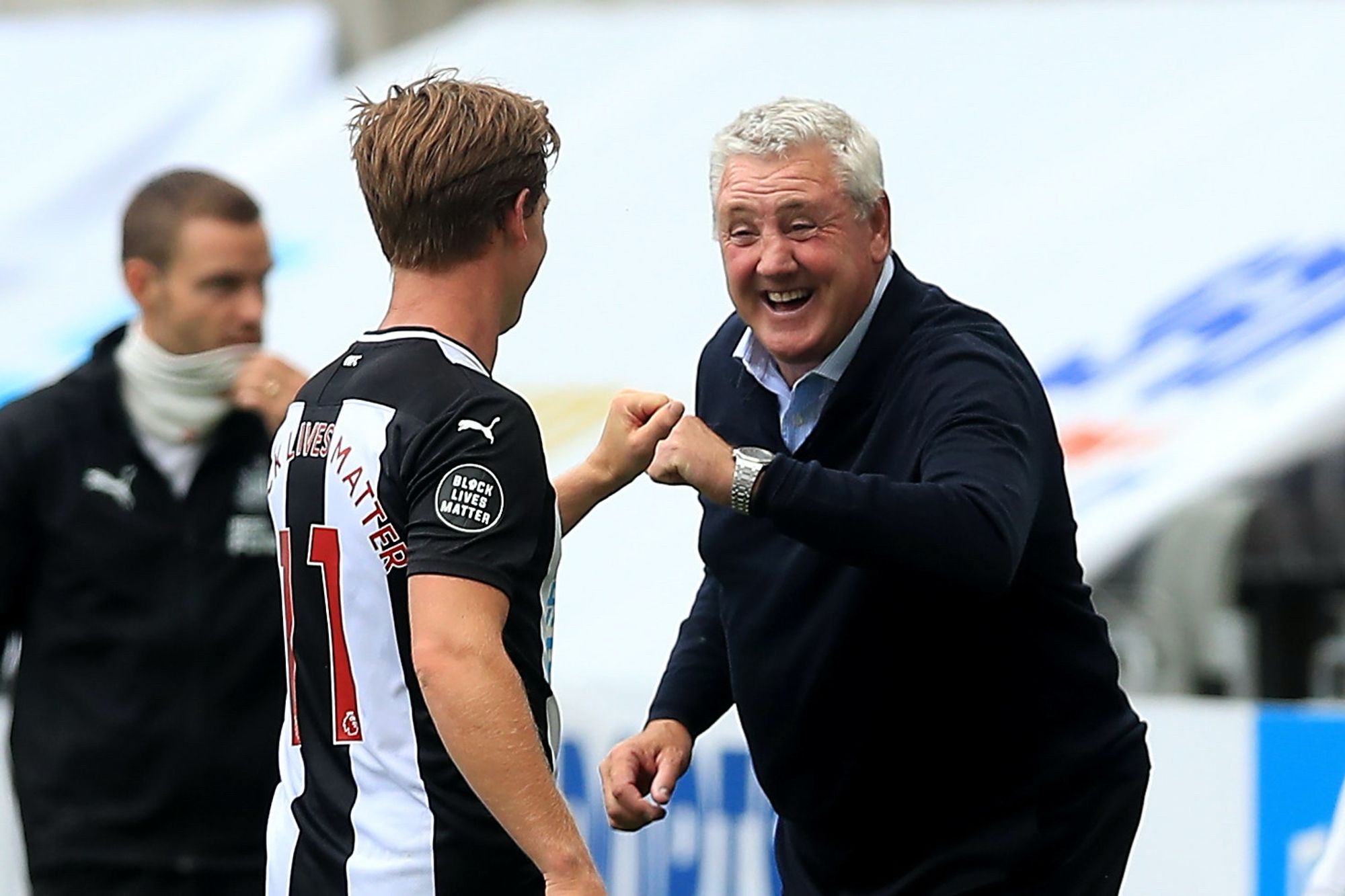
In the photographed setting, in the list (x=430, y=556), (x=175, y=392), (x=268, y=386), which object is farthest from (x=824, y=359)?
(x=175, y=392)

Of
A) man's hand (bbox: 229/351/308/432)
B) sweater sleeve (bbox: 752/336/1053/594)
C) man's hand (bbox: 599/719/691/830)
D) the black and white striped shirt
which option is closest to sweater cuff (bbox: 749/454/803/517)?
sweater sleeve (bbox: 752/336/1053/594)

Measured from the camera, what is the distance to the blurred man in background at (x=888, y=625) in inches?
137

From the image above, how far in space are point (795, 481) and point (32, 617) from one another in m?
1.85

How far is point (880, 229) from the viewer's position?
3.61 metres

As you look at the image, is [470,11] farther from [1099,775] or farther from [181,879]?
[1099,775]

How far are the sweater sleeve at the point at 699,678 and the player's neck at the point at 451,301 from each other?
0.90 metres

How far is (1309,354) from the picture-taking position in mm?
6594

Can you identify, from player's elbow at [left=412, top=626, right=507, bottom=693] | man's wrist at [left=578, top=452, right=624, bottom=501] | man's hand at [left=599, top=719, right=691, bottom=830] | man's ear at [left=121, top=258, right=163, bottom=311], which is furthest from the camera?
man's ear at [left=121, top=258, right=163, bottom=311]

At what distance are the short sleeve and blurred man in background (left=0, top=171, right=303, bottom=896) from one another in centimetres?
143

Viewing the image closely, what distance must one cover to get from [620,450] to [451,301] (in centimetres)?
42

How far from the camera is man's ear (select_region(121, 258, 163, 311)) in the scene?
4656 millimetres

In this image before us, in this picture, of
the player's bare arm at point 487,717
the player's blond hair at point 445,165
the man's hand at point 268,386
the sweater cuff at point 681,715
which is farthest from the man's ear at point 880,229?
the man's hand at point 268,386

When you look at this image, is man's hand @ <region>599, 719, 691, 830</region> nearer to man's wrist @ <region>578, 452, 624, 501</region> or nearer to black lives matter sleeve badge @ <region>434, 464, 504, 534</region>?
man's wrist @ <region>578, 452, 624, 501</region>

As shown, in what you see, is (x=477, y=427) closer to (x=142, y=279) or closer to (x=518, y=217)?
Answer: (x=518, y=217)
